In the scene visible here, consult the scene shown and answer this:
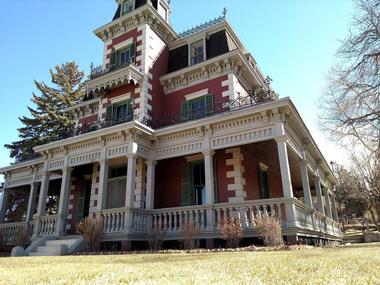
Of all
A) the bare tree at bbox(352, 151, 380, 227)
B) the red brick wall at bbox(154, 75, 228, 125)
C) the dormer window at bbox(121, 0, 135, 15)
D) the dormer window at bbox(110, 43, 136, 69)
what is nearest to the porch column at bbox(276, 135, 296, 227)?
the red brick wall at bbox(154, 75, 228, 125)

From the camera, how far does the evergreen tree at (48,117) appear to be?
2861 centimetres

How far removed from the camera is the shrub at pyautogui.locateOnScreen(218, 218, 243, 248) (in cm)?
943

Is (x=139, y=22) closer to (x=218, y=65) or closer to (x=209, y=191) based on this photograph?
(x=218, y=65)

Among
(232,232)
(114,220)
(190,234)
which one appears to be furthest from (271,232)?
(114,220)

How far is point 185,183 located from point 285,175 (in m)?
5.11

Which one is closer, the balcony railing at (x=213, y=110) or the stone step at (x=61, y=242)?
the stone step at (x=61, y=242)

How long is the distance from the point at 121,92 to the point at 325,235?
12536mm

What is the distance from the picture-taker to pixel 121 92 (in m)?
16.0

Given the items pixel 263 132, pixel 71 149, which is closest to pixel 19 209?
pixel 71 149

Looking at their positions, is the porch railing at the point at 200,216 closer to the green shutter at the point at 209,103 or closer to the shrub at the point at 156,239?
the shrub at the point at 156,239

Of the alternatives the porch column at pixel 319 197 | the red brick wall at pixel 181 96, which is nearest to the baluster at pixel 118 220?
the red brick wall at pixel 181 96

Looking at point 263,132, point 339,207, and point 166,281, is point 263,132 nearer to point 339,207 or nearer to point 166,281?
point 166,281

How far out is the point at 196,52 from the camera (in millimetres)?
16703

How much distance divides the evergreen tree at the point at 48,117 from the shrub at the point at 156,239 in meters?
19.7
